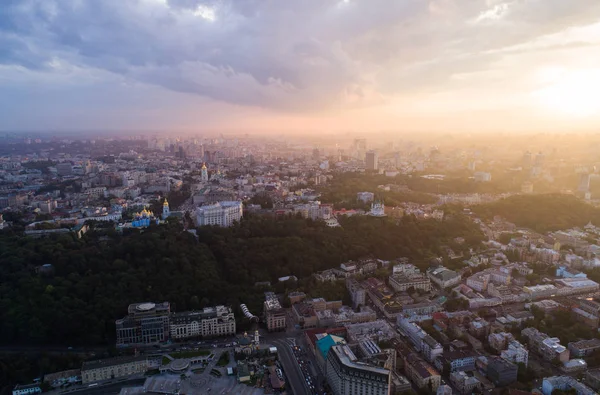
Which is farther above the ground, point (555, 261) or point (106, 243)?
point (106, 243)

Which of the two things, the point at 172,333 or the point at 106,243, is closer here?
the point at 172,333

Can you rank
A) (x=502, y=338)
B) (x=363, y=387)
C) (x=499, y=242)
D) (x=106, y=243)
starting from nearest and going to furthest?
(x=363, y=387), (x=502, y=338), (x=106, y=243), (x=499, y=242)

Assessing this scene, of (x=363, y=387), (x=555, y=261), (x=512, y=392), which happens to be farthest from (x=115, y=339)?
(x=555, y=261)

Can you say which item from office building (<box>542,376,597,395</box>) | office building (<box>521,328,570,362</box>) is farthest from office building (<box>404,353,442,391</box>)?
office building (<box>521,328,570,362</box>)

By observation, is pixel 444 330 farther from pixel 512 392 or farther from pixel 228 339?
pixel 228 339

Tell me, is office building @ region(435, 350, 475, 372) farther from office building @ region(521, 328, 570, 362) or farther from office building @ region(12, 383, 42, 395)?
office building @ region(12, 383, 42, 395)

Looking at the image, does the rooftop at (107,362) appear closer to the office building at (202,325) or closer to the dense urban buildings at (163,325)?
the dense urban buildings at (163,325)

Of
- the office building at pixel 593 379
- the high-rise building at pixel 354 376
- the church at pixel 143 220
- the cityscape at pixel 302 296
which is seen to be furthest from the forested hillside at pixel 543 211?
the church at pixel 143 220
